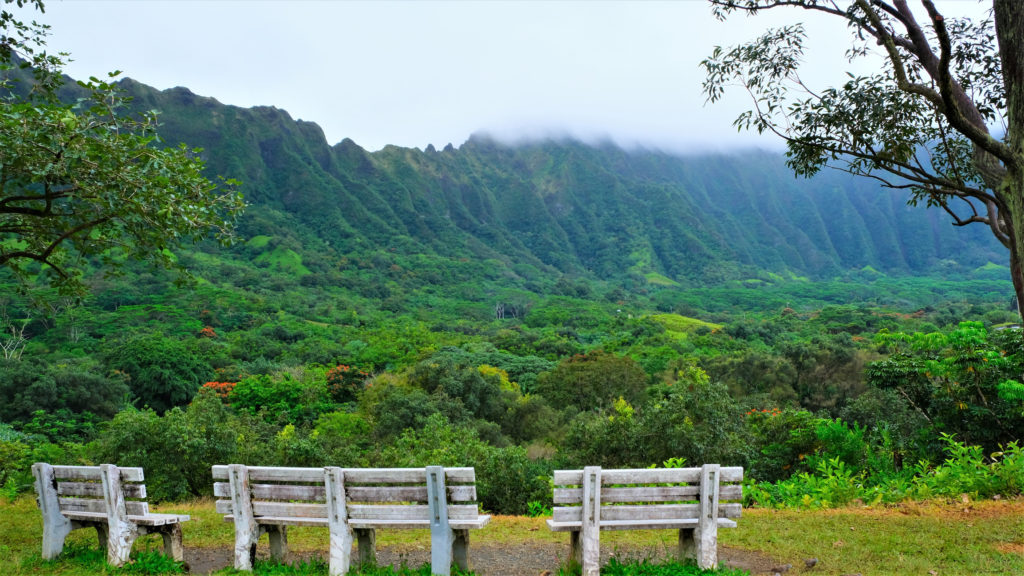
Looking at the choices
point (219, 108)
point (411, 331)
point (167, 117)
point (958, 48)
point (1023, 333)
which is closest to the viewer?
point (958, 48)

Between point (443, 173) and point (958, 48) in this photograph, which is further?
point (443, 173)

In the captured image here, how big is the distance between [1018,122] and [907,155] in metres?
3.00

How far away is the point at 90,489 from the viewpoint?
5.77 metres

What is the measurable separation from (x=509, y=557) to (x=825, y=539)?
3.23 m

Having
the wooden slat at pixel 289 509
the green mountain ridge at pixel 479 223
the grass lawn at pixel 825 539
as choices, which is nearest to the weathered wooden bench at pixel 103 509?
the grass lawn at pixel 825 539

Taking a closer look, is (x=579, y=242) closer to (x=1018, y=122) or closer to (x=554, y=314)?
(x=554, y=314)

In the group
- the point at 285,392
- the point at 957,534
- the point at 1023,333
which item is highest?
the point at 1023,333

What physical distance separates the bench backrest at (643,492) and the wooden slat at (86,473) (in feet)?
12.6

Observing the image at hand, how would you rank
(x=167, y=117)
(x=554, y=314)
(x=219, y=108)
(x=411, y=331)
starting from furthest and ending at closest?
(x=219, y=108) < (x=167, y=117) < (x=554, y=314) < (x=411, y=331)

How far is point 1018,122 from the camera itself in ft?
19.7

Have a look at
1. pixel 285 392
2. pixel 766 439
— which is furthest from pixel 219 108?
pixel 766 439

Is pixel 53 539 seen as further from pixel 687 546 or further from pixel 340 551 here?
pixel 687 546

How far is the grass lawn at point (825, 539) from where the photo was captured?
5434mm

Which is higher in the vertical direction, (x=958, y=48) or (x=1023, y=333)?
(x=958, y=48)
